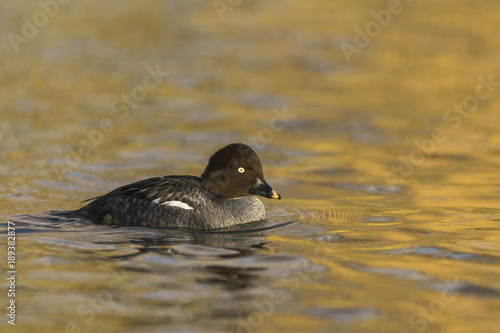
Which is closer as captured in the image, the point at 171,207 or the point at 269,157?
the point at 171,207

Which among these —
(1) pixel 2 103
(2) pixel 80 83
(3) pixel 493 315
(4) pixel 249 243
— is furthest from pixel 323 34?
(3) pixel 493 315

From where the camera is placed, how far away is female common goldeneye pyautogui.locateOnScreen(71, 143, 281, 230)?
11750 mm

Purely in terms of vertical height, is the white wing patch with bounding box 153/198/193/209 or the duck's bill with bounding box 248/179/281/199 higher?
the duck's bill with bounding box 248/179/281/199

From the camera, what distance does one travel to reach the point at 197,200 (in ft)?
38.8

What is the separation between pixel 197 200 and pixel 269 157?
4336mm

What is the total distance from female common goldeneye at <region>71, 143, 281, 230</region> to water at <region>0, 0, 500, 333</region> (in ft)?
0.80

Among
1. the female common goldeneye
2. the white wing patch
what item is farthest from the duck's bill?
the white wing patch

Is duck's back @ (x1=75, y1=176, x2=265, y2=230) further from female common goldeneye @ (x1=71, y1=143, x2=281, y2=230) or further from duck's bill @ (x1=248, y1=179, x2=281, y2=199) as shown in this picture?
duck's bill @ (x1=248, y1=179, x2=281, y2=199)

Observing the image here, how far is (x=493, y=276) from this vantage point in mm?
9883

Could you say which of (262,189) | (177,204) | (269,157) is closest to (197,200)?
(177,204)

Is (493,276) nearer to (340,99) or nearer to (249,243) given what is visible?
(249,243)

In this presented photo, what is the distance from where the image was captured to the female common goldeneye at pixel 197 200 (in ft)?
38.5

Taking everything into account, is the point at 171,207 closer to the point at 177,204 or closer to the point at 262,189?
the point at 177,204

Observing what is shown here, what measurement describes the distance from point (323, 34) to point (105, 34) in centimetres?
563
